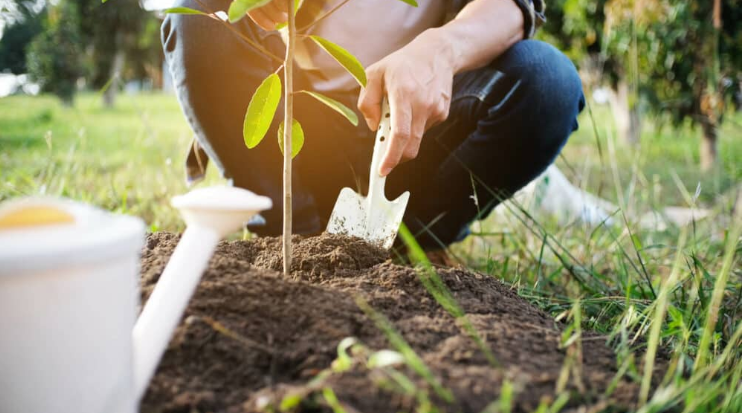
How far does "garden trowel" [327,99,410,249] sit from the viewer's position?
1.20 meters

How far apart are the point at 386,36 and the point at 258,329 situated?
1.11 meters

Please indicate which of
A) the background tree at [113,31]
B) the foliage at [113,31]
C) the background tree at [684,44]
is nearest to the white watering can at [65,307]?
the background tree at [684,44]

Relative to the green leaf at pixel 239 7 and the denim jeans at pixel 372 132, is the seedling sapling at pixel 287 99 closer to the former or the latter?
the green leaf at pixel 239 7

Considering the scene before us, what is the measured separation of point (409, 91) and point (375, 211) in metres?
0.28

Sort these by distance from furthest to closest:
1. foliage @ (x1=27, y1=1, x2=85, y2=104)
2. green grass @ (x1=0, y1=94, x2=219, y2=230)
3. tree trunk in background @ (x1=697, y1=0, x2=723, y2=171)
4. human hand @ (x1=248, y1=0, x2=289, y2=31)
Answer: foliage @ (x1=27, y1=1, x2=85, y2=104)
tree trunk in background @ (x1=697, y1=0, x2=723, y2=171)
green grass @ (x1=0, y1=94, x2=219, y2=230)
human hand @ (x1=248, y1=0, x2=289, y2=31)

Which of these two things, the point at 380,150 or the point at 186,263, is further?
the point at 380,150

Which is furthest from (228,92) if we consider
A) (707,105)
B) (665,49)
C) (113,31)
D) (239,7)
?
(113,31)

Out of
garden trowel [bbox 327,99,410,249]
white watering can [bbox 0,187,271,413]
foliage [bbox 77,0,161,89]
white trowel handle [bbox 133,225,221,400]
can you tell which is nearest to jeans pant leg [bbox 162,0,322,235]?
garden trowel [bbox 327,99,410,249]

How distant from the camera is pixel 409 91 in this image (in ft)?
3.80

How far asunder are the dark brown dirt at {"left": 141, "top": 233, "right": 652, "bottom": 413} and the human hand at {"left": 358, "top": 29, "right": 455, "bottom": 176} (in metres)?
0.33

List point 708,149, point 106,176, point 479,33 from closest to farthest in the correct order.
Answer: point 479,33, point 106,176, point 708,149

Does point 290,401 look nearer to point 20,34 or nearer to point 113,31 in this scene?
point 20,34

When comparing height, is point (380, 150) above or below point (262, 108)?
below

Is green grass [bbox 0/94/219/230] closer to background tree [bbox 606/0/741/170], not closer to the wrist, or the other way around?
the wrist
